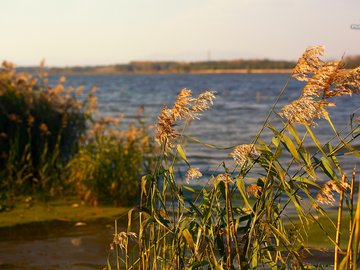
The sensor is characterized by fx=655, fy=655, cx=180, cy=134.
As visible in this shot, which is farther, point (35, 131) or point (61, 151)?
point (61, 151)

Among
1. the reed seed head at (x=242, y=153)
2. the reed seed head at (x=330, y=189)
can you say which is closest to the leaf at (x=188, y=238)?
the reed seed head at (x=242, y=153)

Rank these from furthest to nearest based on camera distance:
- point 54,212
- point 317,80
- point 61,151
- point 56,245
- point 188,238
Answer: point 61,151, point 54,212, point 56,245, point 188,238, point 317,80

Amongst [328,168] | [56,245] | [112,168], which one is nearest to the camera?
[328,168]

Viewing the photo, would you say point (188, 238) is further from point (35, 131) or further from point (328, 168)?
point (35, 131)

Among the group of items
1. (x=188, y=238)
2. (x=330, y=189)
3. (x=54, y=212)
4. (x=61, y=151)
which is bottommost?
(x=54, y=212)

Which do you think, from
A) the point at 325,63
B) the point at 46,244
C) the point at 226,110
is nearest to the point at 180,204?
the point at 325,63

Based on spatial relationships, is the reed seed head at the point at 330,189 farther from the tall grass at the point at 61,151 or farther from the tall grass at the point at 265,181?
the tall grass at the point at 61,151

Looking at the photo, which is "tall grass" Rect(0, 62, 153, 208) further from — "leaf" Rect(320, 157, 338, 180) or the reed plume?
the reed plume

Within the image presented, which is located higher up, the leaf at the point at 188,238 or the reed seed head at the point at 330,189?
the reed seed head at the point at 330,189

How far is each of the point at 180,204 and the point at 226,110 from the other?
2990 centimetres

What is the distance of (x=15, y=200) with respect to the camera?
355 inches

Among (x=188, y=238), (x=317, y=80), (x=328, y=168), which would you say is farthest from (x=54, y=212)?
(x=317, y=80)

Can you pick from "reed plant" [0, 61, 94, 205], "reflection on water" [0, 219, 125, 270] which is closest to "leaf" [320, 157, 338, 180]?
"reflection on water" [0, 219, 125, 270]

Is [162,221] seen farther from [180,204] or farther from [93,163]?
[93,163]
